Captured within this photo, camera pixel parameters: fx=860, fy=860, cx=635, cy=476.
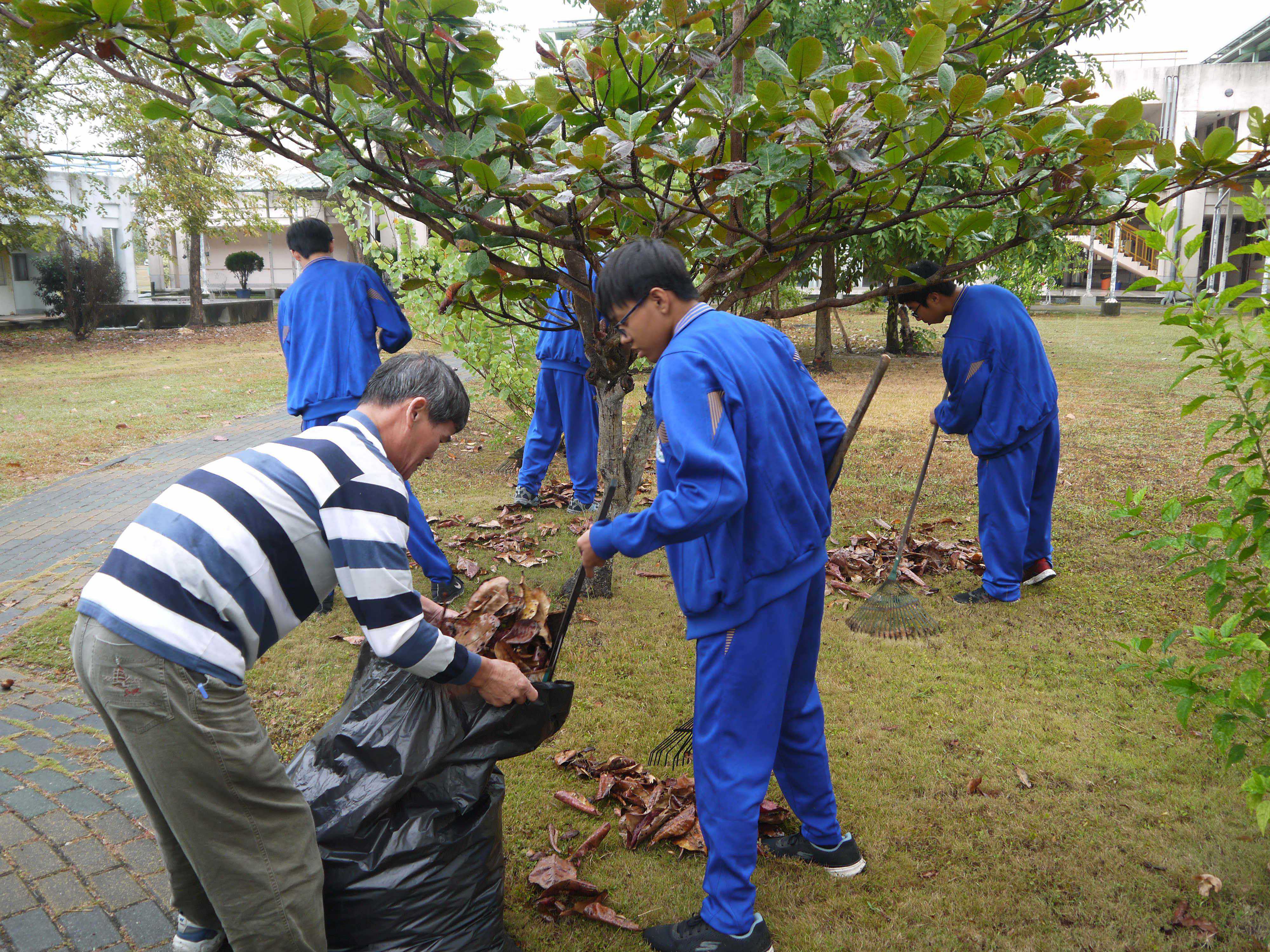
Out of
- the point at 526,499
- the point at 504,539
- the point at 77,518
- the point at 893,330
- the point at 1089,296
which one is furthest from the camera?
the point at 1089,296

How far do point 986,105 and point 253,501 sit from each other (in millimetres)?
2889

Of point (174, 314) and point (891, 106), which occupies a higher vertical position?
point (891, 106)

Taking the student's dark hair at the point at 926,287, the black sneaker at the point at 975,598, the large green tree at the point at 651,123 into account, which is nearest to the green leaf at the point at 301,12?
the large green tree at the point at 651,123

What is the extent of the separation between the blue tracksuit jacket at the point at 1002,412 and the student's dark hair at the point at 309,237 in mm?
3669

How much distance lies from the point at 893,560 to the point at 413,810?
411cm

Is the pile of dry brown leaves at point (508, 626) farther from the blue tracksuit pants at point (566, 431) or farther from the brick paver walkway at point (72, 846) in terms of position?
the blue tracksuit pants at point (566, 431)

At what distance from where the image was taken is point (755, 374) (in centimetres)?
236

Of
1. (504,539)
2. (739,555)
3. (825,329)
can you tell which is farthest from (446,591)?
(825,329)

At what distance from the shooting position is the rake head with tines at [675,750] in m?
3.41

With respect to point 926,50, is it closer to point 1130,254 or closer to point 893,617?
point 893,617

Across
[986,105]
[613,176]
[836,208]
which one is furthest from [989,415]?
[613,176]

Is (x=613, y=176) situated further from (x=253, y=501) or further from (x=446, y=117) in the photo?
(x=253, y=501)

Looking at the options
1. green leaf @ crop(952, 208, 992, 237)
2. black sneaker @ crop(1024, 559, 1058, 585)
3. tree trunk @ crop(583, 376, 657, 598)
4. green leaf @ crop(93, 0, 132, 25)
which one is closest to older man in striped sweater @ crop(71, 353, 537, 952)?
green leaf @ crop(93, 0, 132, 25)

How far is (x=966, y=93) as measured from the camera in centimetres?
286
